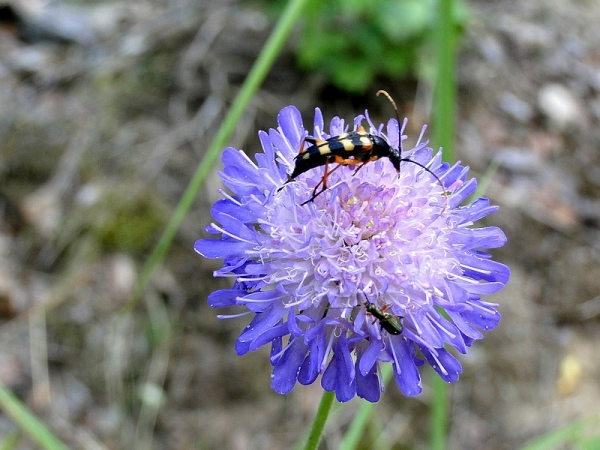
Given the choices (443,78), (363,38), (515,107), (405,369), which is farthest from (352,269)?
(515,107)

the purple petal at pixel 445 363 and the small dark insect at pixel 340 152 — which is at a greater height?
the small dark insect at pixel 340 152

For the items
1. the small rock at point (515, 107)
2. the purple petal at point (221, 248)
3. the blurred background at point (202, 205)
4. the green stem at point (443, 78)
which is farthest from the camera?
the small rock at point (515, 107)

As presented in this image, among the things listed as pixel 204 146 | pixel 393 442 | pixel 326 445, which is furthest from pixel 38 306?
pixel 393 442

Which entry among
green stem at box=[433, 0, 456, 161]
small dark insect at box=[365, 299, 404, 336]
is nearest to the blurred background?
green stem at box=[433, 0, 456, 161]

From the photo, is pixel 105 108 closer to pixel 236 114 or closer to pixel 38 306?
pixel 38 306

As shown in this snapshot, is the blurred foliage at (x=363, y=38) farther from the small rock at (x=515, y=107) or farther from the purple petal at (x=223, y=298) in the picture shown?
the purple petal at (x=223, y=298)

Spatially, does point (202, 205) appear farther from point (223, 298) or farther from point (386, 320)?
point (386, 320)

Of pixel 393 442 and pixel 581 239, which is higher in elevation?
pixel 581 239

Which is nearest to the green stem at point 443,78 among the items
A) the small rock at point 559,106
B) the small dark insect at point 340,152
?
the small dark insect at point 340,152
